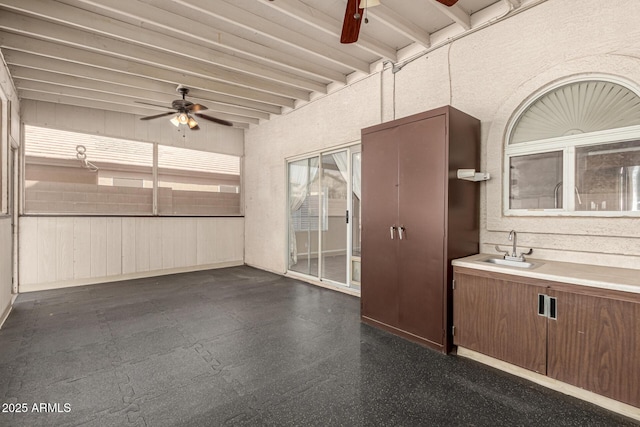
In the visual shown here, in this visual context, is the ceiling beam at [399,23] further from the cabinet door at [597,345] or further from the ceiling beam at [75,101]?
the ceiling beam at [75,101]

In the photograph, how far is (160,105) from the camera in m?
5.25

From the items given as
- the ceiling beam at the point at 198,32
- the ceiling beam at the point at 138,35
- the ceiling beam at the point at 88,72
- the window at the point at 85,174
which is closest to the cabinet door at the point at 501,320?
the ceiling beam at the point at 198,32

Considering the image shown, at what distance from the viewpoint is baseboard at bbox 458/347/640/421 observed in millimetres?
1880

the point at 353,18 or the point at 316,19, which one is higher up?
the point at 316,19

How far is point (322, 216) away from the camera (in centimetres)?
509

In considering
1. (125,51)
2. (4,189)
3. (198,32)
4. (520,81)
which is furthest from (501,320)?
(4,189)

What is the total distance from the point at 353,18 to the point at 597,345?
277cm

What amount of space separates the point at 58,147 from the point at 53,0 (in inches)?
124

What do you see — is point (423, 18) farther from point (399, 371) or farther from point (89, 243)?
point (89, 243)

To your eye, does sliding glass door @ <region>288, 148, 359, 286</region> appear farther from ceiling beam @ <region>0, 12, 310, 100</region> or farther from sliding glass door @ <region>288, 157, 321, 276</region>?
ceiling beam @ <region>0, 12, 310, 100</region>

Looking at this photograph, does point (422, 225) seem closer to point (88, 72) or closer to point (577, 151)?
point (577, 151)

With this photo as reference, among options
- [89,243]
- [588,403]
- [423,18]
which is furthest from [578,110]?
[89,243]

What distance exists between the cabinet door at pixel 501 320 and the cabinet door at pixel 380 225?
675 mm

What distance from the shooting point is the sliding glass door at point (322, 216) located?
4.65 meters
